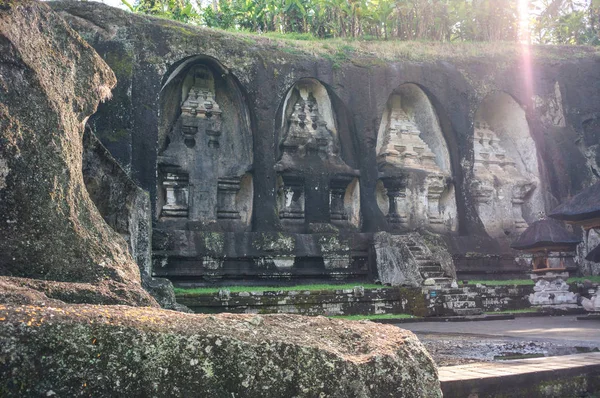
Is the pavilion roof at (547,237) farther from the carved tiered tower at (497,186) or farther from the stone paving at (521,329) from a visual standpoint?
the carved tiered tower at (497,186)

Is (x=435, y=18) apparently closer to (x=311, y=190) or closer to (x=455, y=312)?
(x=311, y=190)

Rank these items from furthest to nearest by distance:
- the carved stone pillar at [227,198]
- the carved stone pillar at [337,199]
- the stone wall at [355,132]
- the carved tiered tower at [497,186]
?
the carved tiered tower at [497,186] → the carved stone pillar at [337,199] → the carved stone pillar at [227,198] → the stone wall at [355,132]

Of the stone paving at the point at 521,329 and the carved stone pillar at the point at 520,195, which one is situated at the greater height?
the carved stone pillar at the point at 520,195

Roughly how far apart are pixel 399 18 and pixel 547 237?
1007 centimetres

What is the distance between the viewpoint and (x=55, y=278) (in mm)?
2846

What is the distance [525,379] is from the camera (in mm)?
4043

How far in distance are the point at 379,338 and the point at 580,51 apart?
19690 mm

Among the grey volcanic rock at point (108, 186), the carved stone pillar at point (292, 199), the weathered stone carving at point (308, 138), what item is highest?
the weathered stone carving at point (308, 138)

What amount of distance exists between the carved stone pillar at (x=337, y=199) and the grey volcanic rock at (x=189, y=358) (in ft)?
42.2

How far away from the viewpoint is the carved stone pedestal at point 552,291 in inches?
534

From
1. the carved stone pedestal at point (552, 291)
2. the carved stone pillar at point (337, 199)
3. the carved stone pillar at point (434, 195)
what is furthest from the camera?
the carved stone pillar at point (434, 195)

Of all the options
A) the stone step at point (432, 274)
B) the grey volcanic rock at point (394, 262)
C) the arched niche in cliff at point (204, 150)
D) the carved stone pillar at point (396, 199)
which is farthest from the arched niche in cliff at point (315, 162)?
the stone step at point (432, 274)

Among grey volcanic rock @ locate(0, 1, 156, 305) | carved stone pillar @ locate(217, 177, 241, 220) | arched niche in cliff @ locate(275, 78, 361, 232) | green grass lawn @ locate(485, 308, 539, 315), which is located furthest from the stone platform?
carved stone pillar @ locate(217, 177, 241, 220)

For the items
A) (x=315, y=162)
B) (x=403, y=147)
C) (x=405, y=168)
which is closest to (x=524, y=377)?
(x=315, y=162)
